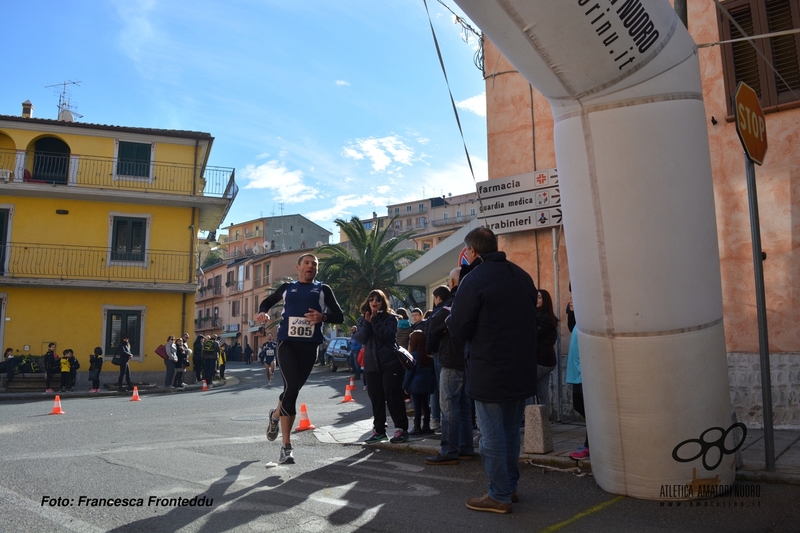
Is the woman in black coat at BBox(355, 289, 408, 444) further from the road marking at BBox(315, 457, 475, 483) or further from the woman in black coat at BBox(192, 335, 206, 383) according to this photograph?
the woman in black coat at BBox(192, 335, 206, 383)

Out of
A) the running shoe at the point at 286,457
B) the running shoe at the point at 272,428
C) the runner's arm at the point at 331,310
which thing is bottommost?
the running shoe at the point at 286,457

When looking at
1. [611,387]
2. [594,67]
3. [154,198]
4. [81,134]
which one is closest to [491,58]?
[594,67]

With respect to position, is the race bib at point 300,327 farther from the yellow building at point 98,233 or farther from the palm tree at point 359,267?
the palm tree at point 359,267

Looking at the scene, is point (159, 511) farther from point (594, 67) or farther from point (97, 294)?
point (97, 294)

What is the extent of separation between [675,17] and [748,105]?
3.92 ft

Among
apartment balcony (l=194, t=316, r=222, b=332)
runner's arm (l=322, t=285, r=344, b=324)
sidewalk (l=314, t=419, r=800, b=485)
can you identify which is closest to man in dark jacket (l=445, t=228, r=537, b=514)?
sidewalk (l=314, t=419, r=800, b=485)

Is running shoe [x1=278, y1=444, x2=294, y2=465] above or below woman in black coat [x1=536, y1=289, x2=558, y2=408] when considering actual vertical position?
below

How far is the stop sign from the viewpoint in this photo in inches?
203

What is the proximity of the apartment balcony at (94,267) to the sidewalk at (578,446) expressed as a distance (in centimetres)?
2126

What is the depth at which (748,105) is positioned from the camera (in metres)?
5.46

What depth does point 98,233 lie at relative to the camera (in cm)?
2797

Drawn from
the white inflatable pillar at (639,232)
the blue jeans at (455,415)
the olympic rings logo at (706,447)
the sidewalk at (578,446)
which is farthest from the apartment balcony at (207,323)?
the olympic rings logo at (706,447)

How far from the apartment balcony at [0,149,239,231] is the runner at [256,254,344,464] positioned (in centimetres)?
2352

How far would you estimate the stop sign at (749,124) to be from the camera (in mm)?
5168
